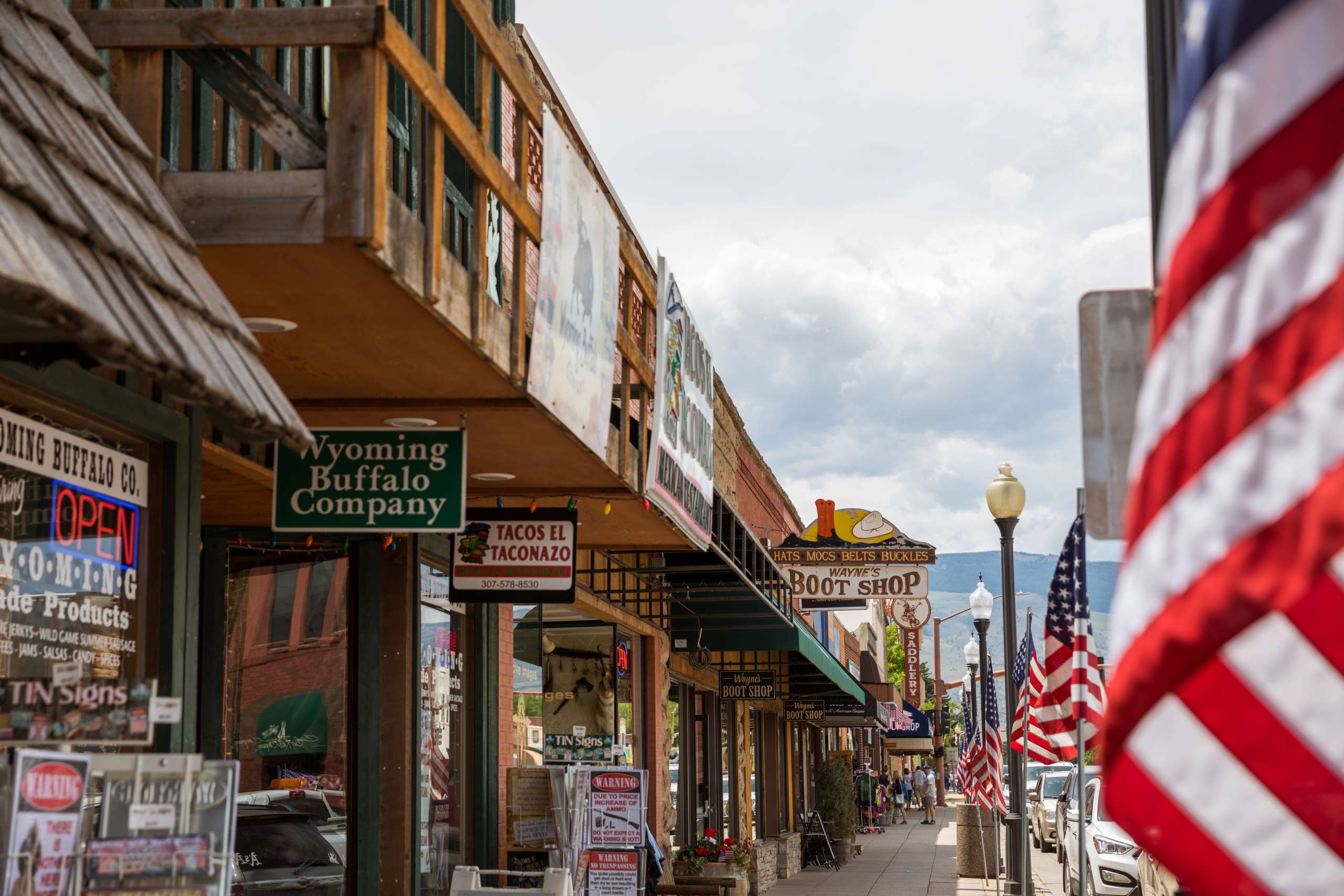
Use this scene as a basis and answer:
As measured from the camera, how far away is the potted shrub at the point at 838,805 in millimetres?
25922

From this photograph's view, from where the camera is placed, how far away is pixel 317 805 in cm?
935

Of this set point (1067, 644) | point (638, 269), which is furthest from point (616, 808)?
point (1067, 644)

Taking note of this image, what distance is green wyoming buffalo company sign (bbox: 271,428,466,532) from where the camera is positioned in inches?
275

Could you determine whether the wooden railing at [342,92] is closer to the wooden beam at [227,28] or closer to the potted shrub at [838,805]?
the wooden beam at [227,28]

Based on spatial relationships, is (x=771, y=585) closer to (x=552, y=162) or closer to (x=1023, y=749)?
(x=1023, y=749)

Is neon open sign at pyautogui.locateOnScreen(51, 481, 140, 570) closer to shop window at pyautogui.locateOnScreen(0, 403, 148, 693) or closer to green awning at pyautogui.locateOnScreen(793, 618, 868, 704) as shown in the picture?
shop window at pyautogui.locateOnScreen(0, 403, 148, 693)

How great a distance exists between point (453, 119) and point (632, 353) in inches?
139

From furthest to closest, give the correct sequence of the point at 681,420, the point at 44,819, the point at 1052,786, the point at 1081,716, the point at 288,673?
the point at 1052,786, the point at 1081,716, the point at 681,420, the point at 288,673, the point at 44,819

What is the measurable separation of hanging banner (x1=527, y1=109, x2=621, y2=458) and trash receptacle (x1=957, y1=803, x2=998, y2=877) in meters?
16.3

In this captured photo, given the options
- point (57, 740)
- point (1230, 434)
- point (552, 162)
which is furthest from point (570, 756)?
point (1230, 434)

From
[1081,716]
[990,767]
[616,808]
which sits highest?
[1081,716]

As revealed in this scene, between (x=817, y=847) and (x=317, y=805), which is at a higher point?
(x=317, y=805)

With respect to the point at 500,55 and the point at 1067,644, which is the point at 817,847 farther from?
the point at 500,55

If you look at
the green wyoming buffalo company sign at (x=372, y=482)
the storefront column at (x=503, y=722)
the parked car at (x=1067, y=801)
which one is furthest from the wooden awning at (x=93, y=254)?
the parked car at (x=1067, y=801)
